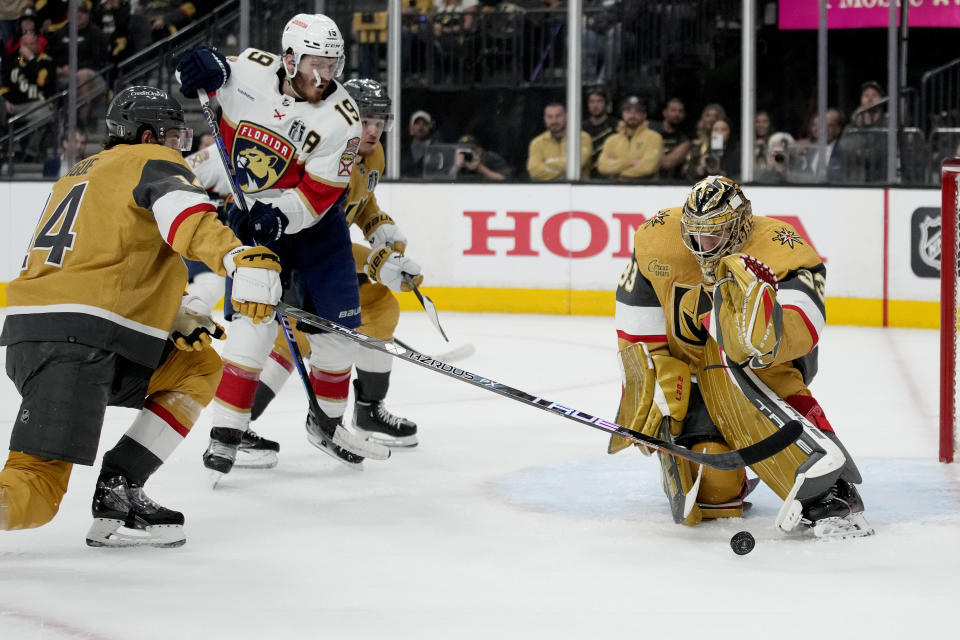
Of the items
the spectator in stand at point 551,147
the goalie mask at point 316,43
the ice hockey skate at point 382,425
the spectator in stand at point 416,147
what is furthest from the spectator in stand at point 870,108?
the goalie mask at point 316,43

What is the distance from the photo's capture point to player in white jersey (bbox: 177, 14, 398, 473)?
136 inches

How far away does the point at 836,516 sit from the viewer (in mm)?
2910

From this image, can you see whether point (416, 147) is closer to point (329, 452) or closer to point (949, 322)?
point (329, 452)

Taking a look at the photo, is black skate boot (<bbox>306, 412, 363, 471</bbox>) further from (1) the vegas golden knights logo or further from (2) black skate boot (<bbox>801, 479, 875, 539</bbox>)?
(2) black skate boot (<bbox>801, 479, 875, 539</bbox>)

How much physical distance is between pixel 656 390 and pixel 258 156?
123cm

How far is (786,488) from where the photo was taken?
9.61ft

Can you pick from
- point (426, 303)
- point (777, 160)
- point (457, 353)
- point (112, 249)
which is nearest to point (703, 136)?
point (777, 160)

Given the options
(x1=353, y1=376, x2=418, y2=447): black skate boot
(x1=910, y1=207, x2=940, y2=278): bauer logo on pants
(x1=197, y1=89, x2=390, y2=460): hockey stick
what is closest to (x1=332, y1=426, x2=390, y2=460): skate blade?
(x1=197, y1=89, x2=390, y2=460): hockey stick

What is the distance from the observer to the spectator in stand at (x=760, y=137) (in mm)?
7312

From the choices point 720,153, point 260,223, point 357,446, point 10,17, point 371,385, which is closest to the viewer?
point 260,223

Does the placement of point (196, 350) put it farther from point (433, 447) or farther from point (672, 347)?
point (433, 447)

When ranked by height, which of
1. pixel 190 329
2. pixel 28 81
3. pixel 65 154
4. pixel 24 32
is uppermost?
pixel 24 32

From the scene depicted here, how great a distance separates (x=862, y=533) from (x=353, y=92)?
194 centimetres

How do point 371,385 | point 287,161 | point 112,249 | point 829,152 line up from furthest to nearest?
point 829,152
point 371,385
point 287,161
point 112,249
